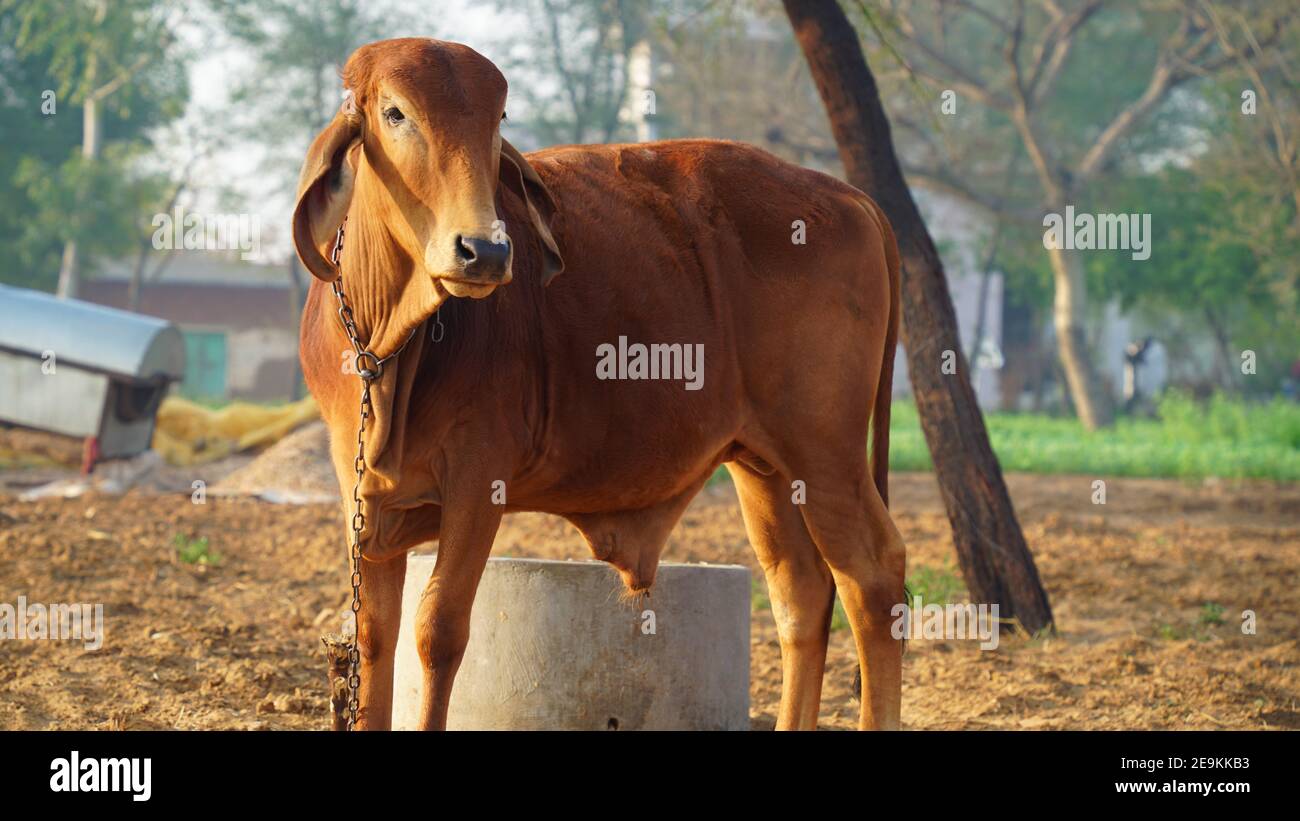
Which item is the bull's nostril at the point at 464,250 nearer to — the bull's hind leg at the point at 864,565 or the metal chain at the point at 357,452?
the metal chain at the point at 357,452

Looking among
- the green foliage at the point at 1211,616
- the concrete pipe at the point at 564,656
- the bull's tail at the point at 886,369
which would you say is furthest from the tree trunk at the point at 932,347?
the concrete pipe at the point at 564,656

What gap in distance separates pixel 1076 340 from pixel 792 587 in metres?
24.0

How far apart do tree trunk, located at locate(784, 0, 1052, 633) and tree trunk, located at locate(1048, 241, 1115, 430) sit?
66.2ft

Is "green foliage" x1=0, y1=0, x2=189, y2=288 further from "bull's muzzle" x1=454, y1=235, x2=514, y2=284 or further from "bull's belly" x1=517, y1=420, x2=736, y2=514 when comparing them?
"bull's muzzle" x1=454, y1=235, x2=514, y2=284

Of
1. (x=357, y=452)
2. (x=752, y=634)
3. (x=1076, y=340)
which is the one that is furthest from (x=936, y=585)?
(x=1076, y=340)

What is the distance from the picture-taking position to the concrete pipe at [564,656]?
514 cm

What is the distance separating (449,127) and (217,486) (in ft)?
34.6

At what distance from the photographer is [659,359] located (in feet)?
14.9

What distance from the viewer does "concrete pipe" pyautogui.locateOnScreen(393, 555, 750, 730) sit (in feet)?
16.9

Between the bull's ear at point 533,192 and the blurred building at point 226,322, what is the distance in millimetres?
35394

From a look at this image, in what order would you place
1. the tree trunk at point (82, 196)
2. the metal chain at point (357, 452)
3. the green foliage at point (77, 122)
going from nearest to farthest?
the metal chain at point (357, 452) < the green foliage at point (77, 122) < the tree trunk at point (82, 196)

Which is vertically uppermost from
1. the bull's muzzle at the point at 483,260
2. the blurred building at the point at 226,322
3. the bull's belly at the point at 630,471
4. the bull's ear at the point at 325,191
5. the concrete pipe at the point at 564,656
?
the blurred building at the point at 226,322

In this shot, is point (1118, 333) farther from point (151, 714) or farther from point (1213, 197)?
point (151, 714)

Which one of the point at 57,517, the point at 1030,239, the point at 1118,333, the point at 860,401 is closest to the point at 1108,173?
the point at 1030,239
